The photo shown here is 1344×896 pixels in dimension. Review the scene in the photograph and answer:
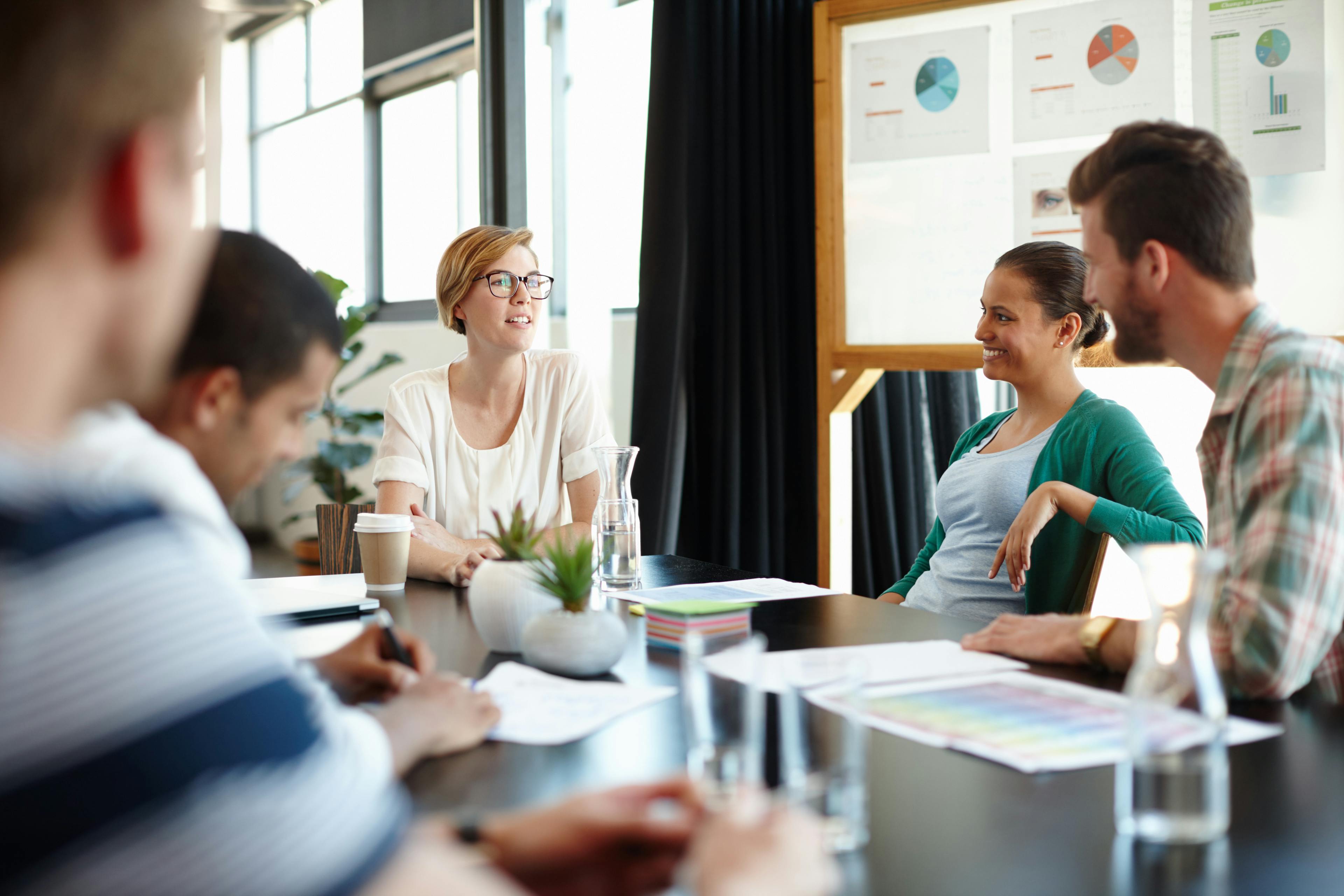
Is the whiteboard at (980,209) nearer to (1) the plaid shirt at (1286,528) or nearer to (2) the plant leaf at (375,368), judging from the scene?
(1) the plaid shirt at (1286,528)

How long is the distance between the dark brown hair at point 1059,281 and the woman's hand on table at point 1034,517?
471 millimetres

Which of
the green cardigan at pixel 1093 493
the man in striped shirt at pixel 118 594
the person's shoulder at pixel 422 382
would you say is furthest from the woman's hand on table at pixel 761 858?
the person's shoulder at pixel 422 382

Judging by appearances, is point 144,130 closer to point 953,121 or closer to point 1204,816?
point 1204,816

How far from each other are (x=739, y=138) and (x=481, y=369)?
126 cm

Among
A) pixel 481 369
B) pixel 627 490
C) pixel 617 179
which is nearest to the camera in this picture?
pixel 627 490

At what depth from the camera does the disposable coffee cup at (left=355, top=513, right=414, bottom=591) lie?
1860mm

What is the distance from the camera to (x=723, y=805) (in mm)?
646

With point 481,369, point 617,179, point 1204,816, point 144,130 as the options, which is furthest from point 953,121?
point 144,130

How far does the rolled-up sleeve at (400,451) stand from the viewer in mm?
2320

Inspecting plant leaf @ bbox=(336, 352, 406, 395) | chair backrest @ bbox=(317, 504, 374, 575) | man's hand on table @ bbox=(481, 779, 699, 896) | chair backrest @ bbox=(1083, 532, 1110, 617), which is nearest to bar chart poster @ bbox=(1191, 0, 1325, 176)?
chair backrest @ bbox=(1083, 532, 1110, 617)

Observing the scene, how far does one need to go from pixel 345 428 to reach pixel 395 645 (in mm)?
4085

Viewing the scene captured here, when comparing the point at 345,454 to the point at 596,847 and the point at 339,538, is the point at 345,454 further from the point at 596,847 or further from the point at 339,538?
the point at 596,847

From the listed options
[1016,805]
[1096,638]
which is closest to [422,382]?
[1096,638]

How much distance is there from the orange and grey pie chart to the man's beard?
4.49 ft
